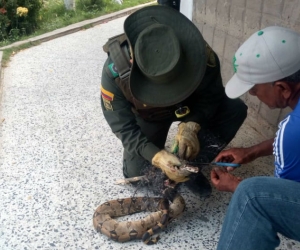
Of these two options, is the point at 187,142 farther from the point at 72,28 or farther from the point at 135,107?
the point at 72,28

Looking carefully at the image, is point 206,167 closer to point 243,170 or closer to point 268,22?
point 243,170

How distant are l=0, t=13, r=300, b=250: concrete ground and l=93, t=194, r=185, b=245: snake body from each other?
5cm

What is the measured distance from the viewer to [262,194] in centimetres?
150

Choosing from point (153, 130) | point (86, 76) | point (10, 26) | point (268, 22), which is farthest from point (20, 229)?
point (10, 26)

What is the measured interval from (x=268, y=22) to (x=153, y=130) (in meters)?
1.34

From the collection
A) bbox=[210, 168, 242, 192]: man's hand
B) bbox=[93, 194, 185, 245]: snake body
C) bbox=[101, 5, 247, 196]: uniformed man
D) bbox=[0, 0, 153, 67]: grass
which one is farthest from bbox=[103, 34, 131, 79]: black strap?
bbox=[0, 0, 153, 67]: grass

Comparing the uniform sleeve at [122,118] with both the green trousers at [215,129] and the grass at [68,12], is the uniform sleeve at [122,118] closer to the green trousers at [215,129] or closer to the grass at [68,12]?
the green trousers at [215,129]

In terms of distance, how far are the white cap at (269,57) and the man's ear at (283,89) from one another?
0.09 feet

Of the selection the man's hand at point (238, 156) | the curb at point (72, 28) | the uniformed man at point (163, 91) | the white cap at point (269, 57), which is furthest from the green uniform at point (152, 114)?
the curb at point (72, 28)

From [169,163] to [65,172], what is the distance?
106 centimetres

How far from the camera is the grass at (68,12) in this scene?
7.64 meters

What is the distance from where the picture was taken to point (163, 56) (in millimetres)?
2014

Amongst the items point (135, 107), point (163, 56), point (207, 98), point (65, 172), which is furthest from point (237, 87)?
point (65, 172)

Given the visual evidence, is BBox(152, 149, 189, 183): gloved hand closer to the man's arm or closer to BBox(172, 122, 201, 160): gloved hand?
BBox(172, 122, 201, 160): gloved hand
